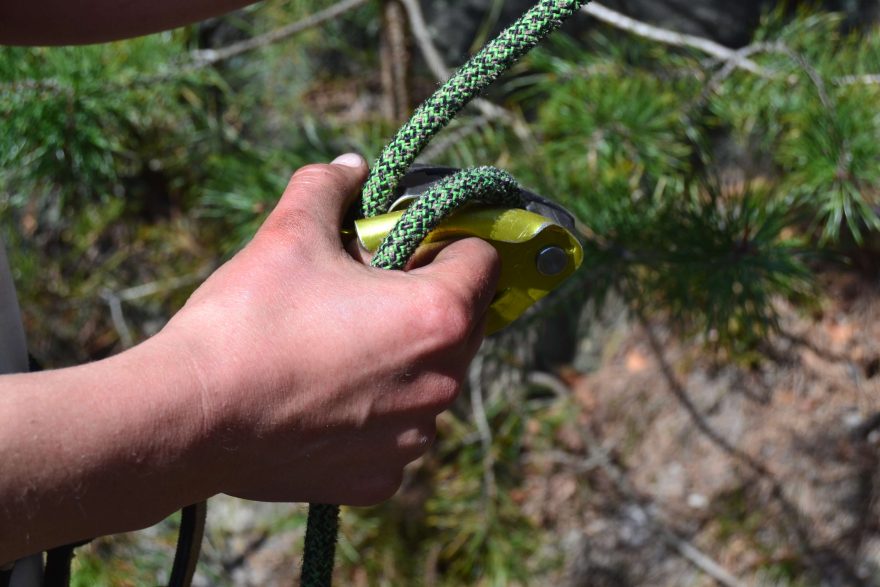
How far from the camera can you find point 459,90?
0.51 meters

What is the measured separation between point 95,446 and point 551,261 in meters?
0.28

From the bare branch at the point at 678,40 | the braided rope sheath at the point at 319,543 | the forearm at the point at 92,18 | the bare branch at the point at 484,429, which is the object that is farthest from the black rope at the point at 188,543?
the bare branch at the point at 484,429

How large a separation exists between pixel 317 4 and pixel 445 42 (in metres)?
0.25

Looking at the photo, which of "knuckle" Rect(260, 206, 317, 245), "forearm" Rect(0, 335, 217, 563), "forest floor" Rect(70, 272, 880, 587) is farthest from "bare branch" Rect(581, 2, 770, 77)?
"forearm" Rect(0, 335, 217, 563)

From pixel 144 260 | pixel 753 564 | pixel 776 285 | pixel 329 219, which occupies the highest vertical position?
pixel 329 219

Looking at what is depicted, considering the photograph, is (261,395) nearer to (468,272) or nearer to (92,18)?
(468,272)

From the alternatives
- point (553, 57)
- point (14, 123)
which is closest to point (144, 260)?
point (14, 123)

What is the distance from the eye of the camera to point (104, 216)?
154cm

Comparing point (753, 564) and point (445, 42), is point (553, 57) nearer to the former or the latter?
point (445, 42)

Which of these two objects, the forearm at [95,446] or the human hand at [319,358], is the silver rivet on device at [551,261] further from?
the forearm at [95,446]

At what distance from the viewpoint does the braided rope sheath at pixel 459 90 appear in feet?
1.65

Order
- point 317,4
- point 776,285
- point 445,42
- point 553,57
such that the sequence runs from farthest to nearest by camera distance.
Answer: point 445,42 → point 317,4 → point 553,57 → point 776,285

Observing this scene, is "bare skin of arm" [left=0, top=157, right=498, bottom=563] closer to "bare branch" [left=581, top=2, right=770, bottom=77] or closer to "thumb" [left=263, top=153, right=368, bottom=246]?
"thumb" [left=263, top=153, right=368, bottom=246]

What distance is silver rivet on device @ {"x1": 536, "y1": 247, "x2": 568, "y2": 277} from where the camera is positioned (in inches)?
19.7
